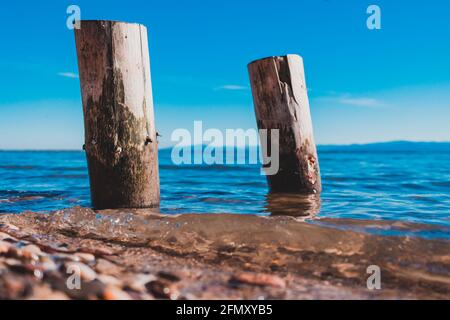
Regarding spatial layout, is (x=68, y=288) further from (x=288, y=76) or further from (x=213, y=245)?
(x=288, y=76)

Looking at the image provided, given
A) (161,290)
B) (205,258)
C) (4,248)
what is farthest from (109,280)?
(205,258)

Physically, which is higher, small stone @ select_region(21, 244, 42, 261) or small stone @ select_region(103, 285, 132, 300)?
small stone @ select_region(21, 244, 42, 261)

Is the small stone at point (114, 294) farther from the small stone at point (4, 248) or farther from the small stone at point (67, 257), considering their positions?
the small stone at point (4, 248)

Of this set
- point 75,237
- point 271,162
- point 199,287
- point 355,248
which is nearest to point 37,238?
point 75,237

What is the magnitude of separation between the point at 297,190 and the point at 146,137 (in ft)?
7.40

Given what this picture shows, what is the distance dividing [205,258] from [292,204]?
93.4 inches

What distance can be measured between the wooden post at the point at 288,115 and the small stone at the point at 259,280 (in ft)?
10.4

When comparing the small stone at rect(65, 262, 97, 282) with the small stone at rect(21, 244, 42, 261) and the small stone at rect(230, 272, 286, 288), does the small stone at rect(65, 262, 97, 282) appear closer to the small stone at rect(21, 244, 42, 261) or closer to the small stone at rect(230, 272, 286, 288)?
the small stone at rect(21, 244, 42, 261)

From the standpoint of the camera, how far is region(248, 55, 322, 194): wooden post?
208 inches

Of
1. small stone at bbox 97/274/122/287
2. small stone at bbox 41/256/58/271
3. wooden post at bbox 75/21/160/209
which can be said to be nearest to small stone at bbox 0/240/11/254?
small stone at bbox 41/256/58/271

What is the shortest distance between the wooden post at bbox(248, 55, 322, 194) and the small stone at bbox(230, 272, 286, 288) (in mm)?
3170

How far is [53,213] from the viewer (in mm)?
4250

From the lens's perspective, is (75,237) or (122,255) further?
(75,237)

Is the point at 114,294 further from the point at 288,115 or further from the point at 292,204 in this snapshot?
the point at 288,115
